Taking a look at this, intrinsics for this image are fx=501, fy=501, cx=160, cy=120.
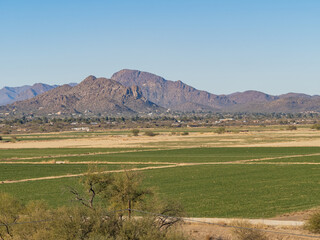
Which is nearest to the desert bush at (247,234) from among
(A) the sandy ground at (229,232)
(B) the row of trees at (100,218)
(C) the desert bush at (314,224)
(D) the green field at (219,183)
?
(A) the sandy ground at (229,232)

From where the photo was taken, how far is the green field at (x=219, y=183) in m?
37.2

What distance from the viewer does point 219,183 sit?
50.3 metres

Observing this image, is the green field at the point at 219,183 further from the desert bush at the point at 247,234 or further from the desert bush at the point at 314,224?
the desert bush at the point at 247,234

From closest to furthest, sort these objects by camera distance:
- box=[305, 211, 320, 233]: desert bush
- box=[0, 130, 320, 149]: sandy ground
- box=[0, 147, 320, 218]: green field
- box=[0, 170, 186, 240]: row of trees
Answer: box=[0, 170, 186, 240]: row of trees → box=[305, 211, 320, 233]: desert bush → box=[0, 147, 320, 218]: green field → box=[0, 130, 320, 149]: sandy ground

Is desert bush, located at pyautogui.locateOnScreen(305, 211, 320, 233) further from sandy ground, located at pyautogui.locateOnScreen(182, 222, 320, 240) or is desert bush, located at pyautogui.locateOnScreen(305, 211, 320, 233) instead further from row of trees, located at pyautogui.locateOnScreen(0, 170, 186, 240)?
row of trees, located at pyautogui.locateOnScreen(0, 170, 186, 240)

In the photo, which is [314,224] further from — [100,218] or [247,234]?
[100,218]

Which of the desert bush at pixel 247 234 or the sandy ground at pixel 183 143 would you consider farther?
the sandy ground at pixel 183 143

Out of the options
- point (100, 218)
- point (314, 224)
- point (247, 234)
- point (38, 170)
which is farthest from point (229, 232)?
point (38, 170)

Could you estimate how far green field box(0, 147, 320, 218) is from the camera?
3725 centimetres

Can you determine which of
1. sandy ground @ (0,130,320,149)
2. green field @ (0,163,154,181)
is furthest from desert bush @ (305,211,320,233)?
sandy ground @ (0,130,320,149)

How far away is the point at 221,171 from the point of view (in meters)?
61.2

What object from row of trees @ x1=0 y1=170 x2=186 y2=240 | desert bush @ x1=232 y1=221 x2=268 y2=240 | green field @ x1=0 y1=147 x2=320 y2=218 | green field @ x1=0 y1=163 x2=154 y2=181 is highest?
row of trees @ x1=0 y1=170 x2=186 y2=240

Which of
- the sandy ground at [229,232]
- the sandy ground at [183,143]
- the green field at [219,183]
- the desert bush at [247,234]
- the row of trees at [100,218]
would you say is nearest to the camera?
the row of trees at [100,218]

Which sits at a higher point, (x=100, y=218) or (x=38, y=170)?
(x=100, y=218)
